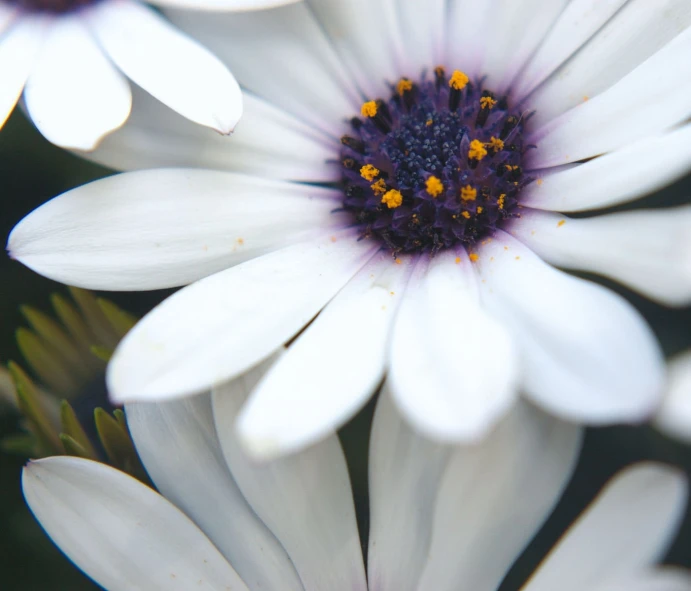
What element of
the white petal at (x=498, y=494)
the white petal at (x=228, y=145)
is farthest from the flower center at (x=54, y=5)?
the white petal at (x=498, y=494)

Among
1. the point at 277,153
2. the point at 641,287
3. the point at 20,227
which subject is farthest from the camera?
the point at 277,153

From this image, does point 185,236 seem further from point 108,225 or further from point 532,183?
point 532,183

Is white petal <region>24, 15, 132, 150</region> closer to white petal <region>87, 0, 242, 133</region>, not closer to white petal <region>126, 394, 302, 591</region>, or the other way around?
white petal <region>87, 0, 242, 133</region>

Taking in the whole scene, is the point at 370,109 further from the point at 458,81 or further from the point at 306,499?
the point at 306,499

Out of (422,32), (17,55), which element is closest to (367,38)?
(422,32)

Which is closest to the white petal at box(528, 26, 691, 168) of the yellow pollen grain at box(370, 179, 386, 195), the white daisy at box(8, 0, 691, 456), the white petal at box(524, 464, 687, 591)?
the white daisy at box(8, 0, 691, 456)

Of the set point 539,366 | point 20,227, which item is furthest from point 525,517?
point 20,227
